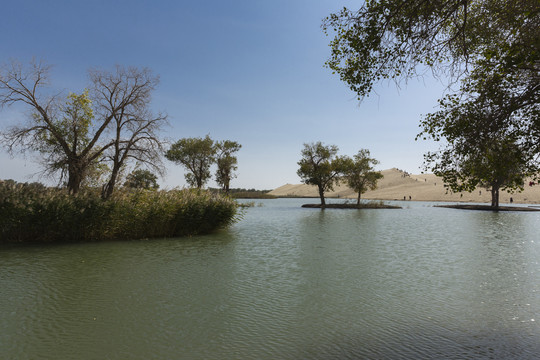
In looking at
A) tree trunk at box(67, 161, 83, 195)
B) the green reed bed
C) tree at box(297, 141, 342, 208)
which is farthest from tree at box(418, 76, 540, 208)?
tree at box(297, 141, 342, 208)

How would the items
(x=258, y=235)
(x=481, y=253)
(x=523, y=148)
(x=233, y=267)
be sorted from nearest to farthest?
(x=523, y=148), (x=233, y=267), (x=481, y=253), (x=258, y=235)

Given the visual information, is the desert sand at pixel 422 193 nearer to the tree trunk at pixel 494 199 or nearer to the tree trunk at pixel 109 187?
the tree trunk at pixel 494 199

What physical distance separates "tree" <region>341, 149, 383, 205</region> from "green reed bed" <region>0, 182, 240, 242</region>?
1546 inches

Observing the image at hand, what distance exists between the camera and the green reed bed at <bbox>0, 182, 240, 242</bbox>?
54.0 ft

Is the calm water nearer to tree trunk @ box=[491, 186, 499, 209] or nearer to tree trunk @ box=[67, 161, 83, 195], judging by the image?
tree trunk @ box=[67, 161, 83, 195]

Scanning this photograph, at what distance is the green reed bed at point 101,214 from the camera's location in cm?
1647

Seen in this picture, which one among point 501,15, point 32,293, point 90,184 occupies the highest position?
point 501,15

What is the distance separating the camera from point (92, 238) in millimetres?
18078

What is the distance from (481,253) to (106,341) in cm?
1589

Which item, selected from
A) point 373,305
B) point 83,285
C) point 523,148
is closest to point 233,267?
point 83,285

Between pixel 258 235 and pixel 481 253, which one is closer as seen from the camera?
pixel 481 253

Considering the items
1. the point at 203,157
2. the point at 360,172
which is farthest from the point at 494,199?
the point at 203,157

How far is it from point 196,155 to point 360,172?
31700mm

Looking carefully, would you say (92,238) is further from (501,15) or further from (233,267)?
(501,15)
